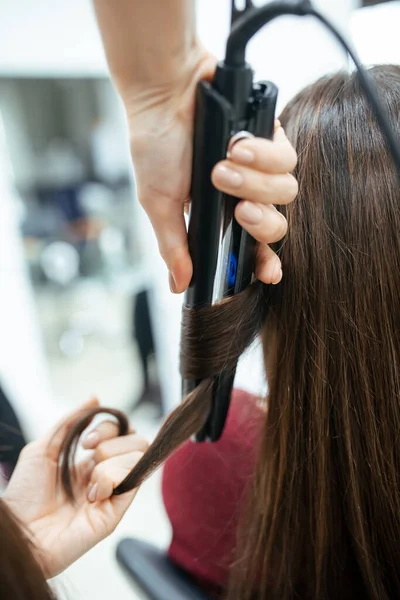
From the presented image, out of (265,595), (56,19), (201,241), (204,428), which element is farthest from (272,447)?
(56,19)

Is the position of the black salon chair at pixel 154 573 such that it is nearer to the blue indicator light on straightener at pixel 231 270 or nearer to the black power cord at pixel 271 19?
the blue indicator light on straightener at pixel 231 270

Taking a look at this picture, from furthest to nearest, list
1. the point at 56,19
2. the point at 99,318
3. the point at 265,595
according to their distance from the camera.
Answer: the point at 99,318
the point at 56,19
the point at 265,595

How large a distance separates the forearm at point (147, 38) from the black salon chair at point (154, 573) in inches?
25.6

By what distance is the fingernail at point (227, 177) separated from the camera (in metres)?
0.28

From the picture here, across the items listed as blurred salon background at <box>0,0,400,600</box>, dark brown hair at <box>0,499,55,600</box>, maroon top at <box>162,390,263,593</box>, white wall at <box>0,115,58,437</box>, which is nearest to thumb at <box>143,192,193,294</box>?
dark brown hair at <box>0,499,55,600</box>

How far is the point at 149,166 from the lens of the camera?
0.30 m

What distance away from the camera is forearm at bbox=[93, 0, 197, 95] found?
0.24 meters

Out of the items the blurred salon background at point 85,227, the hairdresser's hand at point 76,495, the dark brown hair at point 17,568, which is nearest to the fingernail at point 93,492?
the hairdresser's hand at point 76,495

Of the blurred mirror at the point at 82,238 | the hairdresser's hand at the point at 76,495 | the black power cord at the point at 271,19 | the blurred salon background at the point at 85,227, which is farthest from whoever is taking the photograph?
the blurred mirror at the point at 82,238

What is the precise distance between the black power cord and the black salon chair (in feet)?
2.07

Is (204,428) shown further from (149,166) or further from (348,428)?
(149,166)

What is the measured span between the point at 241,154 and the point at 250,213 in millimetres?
44

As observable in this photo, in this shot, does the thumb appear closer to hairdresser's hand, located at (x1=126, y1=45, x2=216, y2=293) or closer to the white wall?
hairdresser's hand, located at (x1=126, y1=45, x2=216, y2=293)

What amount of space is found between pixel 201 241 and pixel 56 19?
104 cm
